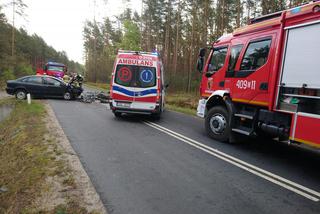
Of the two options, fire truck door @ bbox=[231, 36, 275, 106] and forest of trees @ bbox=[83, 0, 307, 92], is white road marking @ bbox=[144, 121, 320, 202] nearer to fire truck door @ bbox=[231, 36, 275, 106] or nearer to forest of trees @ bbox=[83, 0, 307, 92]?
fire truck door @ bbox=[231, 36, 275, 106]

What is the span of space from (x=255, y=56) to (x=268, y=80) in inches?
33.0

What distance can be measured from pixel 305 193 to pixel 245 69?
3.43m

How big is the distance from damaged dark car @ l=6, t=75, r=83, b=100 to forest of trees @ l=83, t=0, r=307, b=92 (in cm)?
1186

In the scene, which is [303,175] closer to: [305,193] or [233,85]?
[305,193]

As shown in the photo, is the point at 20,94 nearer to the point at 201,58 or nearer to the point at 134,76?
the point at 134,76

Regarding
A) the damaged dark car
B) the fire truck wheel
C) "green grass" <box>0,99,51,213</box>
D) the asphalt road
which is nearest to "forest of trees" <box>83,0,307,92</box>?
the damaged dark car

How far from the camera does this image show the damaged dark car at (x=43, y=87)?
15828mm

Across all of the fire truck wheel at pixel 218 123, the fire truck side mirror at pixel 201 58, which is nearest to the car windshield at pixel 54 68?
the fire truck side mirror at pixel 201 58

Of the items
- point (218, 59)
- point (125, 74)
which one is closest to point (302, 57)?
point (218, 59)

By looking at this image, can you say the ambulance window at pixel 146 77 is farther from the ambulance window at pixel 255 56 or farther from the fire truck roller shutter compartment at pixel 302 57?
the fire truck roller shutter compartment at pixel 302 57

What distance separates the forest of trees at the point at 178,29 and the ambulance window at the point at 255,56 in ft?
44.6

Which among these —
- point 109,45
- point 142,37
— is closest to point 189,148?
point 142,37

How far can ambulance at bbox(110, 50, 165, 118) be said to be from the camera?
1018 cm

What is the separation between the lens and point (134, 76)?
10242 millimetres
